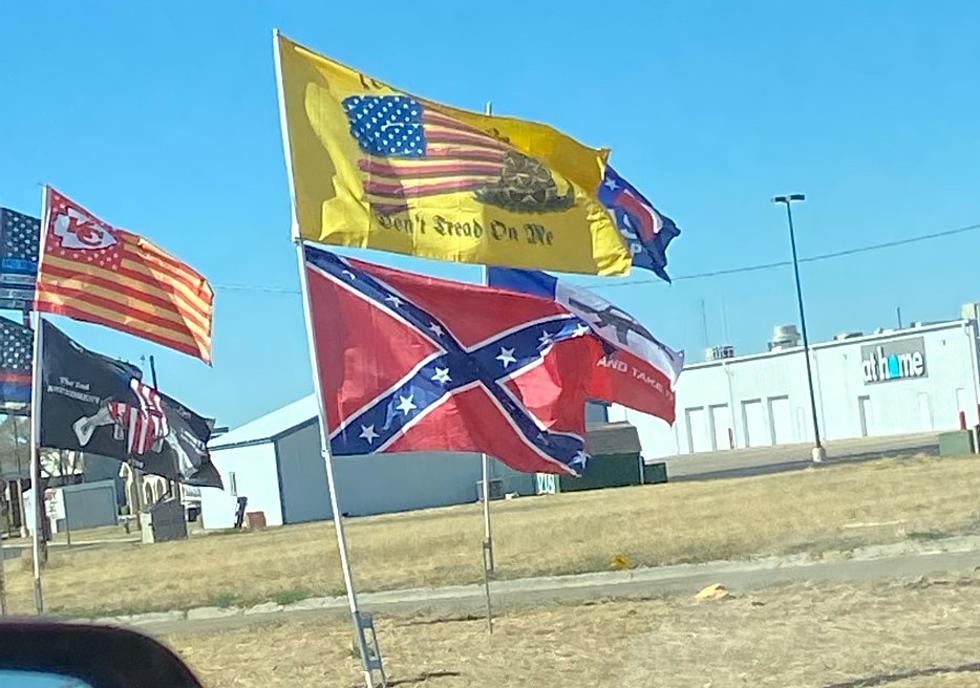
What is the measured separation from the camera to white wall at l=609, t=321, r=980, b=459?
7438 centimetres

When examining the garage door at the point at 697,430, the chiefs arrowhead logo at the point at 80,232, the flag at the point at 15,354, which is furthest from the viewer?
the garage door at the point at 697,430

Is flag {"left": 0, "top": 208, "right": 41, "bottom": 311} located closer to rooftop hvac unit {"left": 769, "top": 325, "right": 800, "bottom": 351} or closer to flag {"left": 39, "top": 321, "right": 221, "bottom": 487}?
flag {"left": 39, "top": 321, "right": 221, "bottom": 487}

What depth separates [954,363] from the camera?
74.2 m

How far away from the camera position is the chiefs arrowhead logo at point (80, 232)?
1462 centimetres

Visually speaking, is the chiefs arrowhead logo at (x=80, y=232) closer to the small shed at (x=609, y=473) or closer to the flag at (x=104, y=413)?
the flag at (x=104, y=413)

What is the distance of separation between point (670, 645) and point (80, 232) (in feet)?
22.9

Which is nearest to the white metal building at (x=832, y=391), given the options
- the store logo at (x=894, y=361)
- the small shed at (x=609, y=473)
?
the store logo at (x=894, y=361)

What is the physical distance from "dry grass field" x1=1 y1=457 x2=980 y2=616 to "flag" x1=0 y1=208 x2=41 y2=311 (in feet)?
18.7

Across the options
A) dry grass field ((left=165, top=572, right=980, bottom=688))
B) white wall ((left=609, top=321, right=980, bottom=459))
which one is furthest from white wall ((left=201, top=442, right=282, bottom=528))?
dry grass field ((left=165, top=572, right=980, bottom=688))

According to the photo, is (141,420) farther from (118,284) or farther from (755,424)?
(755,424)

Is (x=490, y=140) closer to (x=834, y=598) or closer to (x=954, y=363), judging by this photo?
(x=834, y=598)

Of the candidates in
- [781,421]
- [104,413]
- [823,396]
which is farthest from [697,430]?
[104,413]

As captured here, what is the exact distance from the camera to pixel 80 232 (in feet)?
48.3

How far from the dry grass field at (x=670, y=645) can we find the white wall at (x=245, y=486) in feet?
122
